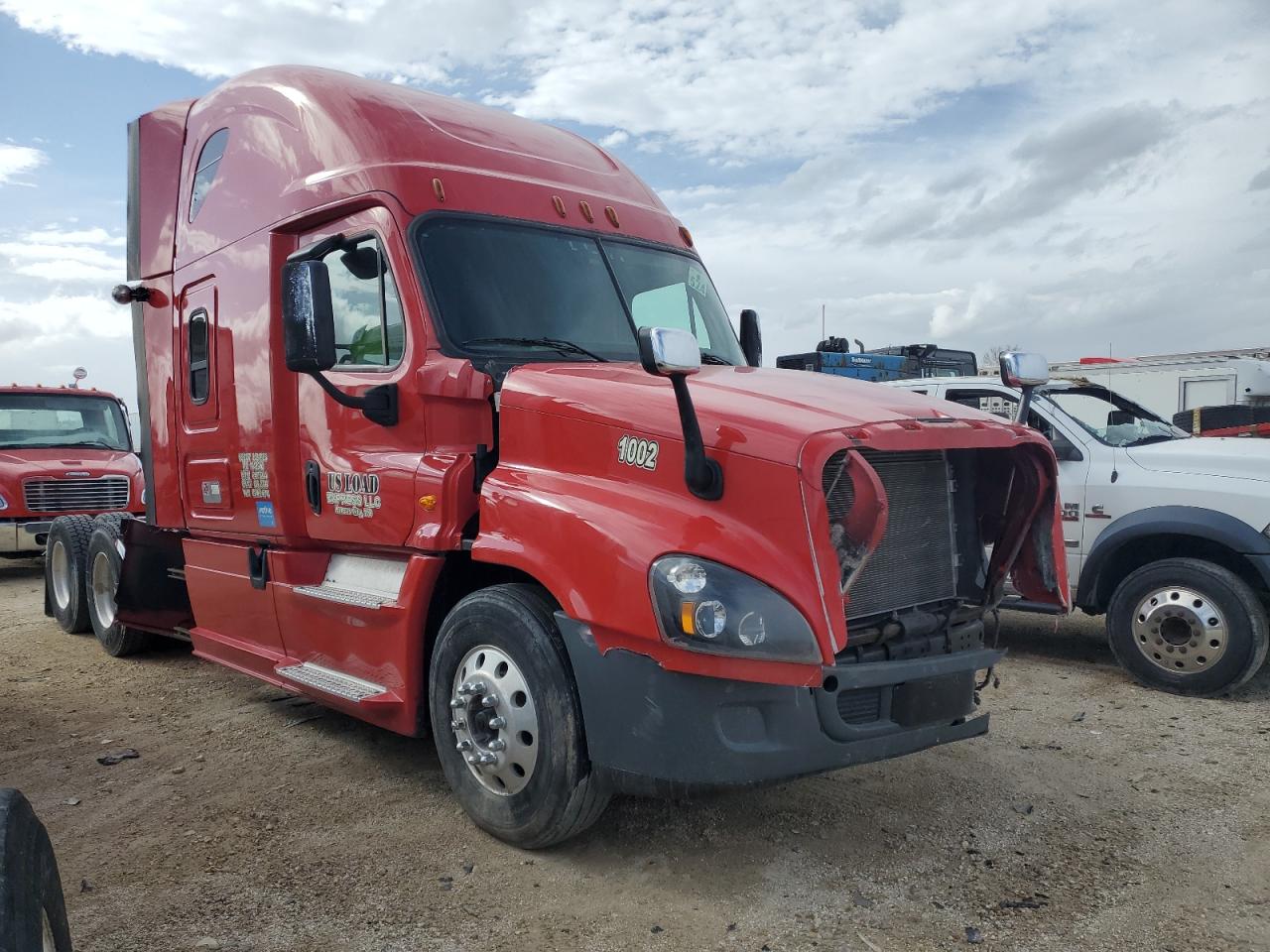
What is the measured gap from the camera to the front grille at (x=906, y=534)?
11.7 feet

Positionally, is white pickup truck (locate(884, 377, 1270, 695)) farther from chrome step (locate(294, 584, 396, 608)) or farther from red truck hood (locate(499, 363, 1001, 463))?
chrome step (locate(294, 584, 396, 608))

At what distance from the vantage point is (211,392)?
5.77m

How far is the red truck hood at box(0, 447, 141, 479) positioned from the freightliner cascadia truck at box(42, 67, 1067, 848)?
270 inches

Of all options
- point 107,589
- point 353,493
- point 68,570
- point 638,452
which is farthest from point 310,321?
point 68,570

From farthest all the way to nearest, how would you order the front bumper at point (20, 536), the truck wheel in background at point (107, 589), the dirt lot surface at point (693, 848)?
the front bumper at point (20, 536)
the truck wheel in background at point (107, 589)
the dirt lot surface at point (693, 848)

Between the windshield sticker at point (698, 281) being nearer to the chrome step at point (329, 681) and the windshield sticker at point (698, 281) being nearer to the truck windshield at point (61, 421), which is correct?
the chrome step at point (329, 681)

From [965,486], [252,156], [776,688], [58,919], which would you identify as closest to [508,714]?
[776,688]

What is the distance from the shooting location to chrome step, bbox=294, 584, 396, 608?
4.51m

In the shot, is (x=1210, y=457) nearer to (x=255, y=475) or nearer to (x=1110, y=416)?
(x=1110, y=416)

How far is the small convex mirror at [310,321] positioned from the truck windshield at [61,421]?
32.9 feet

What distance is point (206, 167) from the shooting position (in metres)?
5.99

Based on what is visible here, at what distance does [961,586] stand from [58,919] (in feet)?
10.8

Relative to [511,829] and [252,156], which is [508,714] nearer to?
[511,829]

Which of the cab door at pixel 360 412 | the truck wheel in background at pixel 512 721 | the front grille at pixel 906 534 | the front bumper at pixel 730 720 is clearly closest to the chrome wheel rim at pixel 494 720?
the truck wheel in background at pixel 512 721
